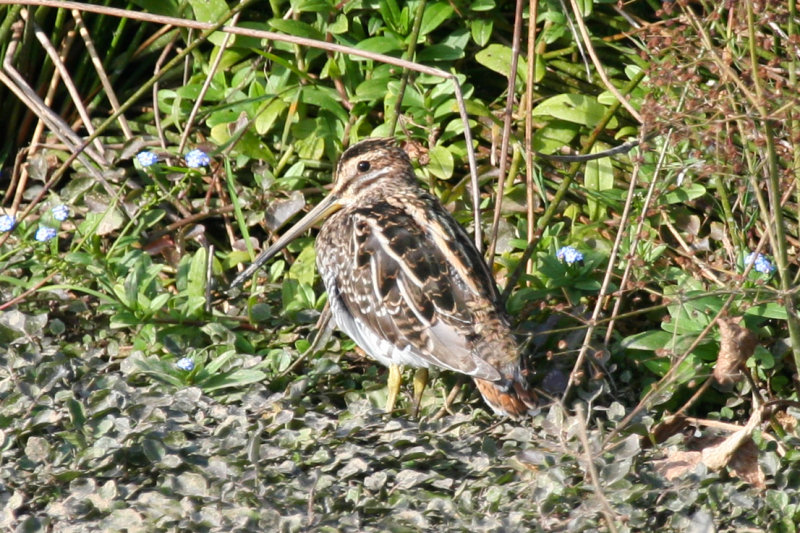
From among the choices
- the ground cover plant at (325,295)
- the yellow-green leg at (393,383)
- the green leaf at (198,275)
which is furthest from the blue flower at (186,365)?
the yellow-green leg at (393,383)

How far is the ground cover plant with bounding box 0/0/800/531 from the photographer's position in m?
3.32

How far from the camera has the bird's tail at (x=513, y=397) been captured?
3916 millimetres

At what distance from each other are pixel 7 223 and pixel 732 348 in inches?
108

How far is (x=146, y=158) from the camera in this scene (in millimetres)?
4844

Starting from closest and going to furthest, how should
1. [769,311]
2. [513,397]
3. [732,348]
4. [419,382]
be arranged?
[732,348] < [513,397] < [769,311] < [419,382]

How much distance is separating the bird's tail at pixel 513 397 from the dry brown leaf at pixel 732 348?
603 millimetres

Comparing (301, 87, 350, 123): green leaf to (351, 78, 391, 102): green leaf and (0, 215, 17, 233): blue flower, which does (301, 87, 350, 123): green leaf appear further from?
(0, 215, 17, 233): blue flower

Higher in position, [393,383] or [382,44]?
[382,44]

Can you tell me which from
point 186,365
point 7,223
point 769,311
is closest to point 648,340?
point 769,311

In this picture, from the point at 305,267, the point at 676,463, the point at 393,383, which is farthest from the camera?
the point at 305,267

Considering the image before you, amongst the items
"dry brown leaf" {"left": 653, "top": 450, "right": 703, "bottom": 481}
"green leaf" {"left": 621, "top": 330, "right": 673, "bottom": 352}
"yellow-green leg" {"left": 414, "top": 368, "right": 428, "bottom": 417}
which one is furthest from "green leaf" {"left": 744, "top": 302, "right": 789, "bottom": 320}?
"yellow-green leg" {"left": 414, "top": 368, "right": 428, "bottom": 417}

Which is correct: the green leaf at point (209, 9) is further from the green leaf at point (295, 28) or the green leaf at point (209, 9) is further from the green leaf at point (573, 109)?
the green leaf at point (573, 109)

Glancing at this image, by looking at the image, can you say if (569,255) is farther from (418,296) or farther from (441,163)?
(441,163)

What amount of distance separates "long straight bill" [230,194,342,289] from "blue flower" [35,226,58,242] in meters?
0.71
